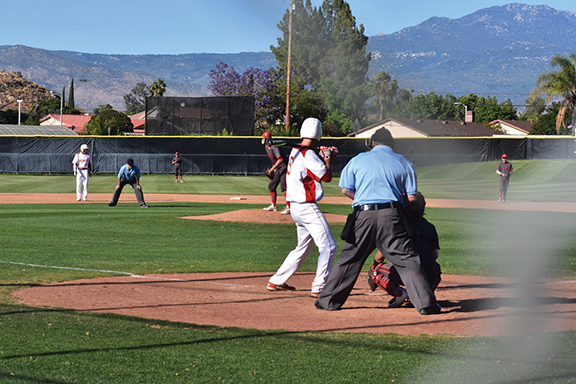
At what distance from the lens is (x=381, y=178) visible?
19.7ft

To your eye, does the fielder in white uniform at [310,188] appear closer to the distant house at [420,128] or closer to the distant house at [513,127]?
the distant house at [420,128]

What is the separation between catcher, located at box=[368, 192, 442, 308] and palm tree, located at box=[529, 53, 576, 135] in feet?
154

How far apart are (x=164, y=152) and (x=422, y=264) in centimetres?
3647

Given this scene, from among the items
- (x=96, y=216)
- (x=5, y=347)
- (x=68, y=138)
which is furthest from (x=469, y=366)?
(x=68, y=138)

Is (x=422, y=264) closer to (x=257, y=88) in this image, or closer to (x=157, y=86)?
(x=257, y=88)

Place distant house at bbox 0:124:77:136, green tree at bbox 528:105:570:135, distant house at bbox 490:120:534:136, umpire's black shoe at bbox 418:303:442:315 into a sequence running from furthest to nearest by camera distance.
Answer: distant house at bbox 490:120:534:136, green tree at bbox 528:105:570:135, distant house at bbox 0:124:77:136, umpire's black shoe at bbox 418:303:442:315

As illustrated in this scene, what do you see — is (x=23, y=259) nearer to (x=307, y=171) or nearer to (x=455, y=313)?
(x=307, y=171)

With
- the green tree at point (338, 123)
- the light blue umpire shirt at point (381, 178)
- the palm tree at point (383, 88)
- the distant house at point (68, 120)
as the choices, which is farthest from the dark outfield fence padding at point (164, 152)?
the distant house at point (68, 120)

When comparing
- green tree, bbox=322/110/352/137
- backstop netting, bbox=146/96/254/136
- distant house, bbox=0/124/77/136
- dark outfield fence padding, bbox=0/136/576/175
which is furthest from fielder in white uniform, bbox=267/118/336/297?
green tree, bbox=322/110/352/137

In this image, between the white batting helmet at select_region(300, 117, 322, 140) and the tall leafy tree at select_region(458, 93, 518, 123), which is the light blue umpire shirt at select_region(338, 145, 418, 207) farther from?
the tall leafy tree at select_region(458, 93, 518, 123)

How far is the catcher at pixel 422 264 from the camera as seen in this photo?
21.4ft

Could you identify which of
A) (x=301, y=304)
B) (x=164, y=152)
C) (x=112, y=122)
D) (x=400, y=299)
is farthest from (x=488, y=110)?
(x=301, y=304)

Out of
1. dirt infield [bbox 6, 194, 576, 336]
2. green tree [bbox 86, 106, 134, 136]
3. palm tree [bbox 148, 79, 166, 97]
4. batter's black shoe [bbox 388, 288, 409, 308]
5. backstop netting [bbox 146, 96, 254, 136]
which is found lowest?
dirt infield [bbox 6, 194, 576, 336]

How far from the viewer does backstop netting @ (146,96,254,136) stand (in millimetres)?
44188
